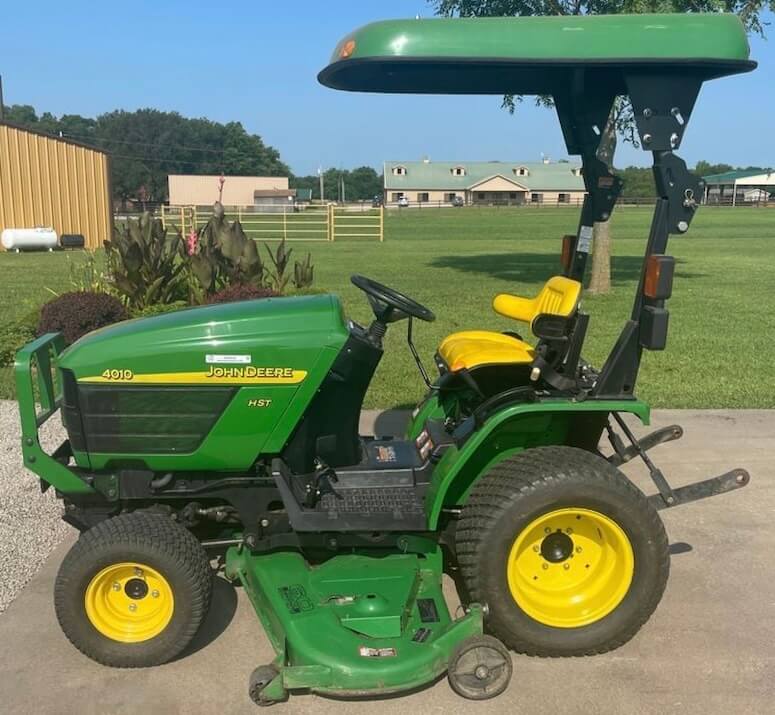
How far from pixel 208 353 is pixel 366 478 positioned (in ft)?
2.55

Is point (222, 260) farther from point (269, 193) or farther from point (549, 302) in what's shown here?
point (269, 193)

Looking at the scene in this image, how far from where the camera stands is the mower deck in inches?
94.1

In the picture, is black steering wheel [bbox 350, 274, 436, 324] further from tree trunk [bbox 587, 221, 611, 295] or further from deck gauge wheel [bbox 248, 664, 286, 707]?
tree trunk [bbox 587, 221, 611, 295]

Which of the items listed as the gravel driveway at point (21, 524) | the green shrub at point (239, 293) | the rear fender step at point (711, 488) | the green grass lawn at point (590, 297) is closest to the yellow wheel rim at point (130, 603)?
the gravel driveway at point (21, 524)

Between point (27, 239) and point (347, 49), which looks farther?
point (27, 239)

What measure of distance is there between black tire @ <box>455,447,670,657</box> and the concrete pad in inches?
4.1

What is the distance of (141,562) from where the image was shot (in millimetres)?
2609

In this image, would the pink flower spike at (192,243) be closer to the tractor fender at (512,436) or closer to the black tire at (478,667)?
the tractor fender at (512,436)

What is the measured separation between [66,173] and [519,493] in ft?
86.9

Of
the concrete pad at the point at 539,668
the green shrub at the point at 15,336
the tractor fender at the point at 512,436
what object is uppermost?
the tractor fender at the point at 512,436

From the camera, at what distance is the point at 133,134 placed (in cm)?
12444

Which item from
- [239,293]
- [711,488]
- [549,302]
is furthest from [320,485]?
[239,293]

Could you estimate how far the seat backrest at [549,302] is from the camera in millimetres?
3074

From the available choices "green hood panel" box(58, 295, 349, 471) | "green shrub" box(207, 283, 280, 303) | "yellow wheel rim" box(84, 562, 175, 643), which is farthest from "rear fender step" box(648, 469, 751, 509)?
"green shrub" box(207, 283, 280, 303)
